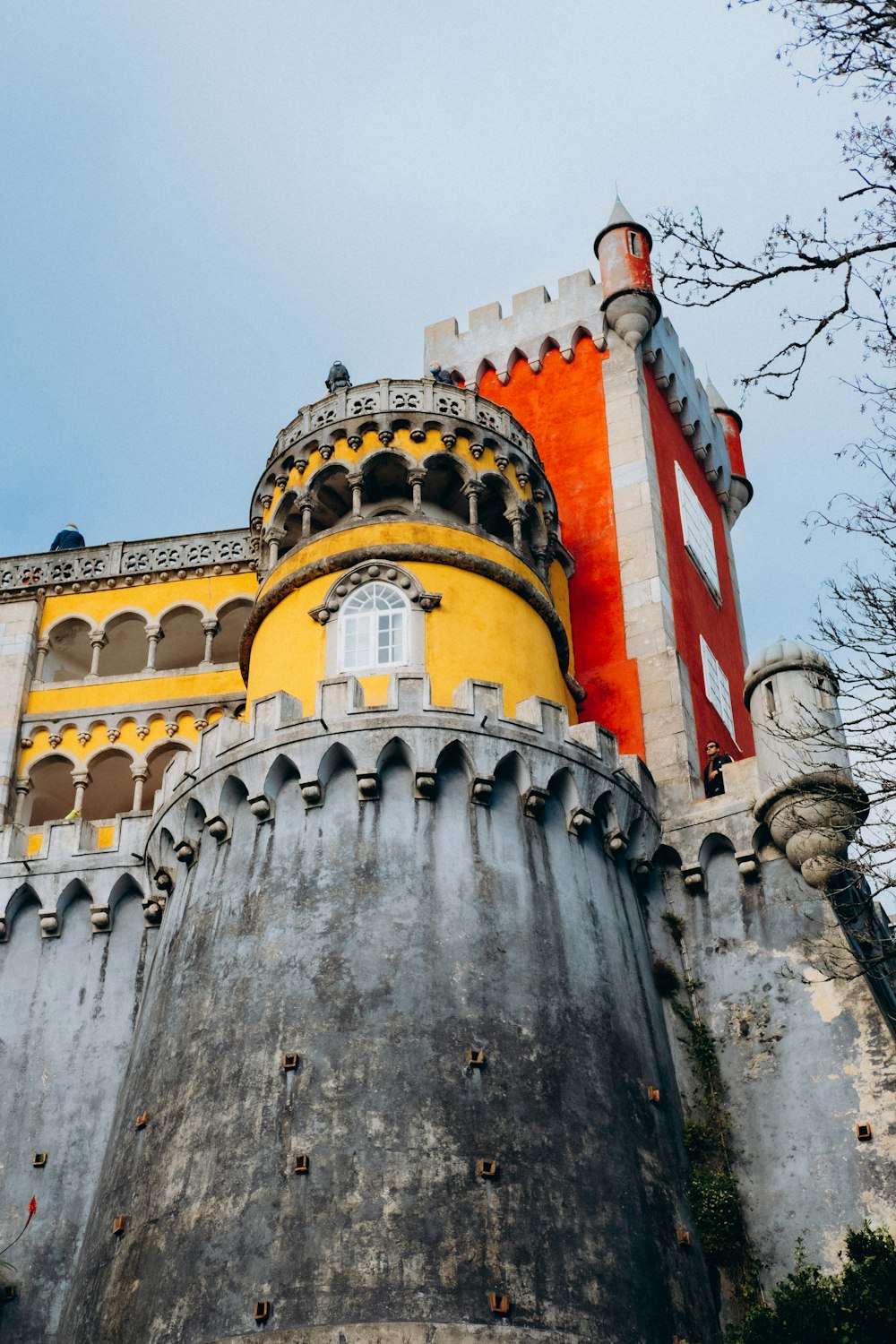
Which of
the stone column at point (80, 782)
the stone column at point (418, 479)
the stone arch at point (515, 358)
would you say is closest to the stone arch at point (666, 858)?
the stone column at point (418, 479)

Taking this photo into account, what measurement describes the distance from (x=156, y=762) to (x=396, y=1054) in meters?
14.4

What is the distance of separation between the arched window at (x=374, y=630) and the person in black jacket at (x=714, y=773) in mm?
5953

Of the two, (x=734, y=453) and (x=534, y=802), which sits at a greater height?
(x=734, y=453)

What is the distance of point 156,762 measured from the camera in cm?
3344

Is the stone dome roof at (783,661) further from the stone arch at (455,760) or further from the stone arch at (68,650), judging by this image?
the stone arch at (68,650)

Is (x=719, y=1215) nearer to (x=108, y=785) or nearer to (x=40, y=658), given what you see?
(x=108, y=785)

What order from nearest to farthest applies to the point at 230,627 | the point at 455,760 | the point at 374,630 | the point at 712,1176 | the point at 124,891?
1. the point at 712,1176
2. the point at 455,760
3. the point at 374,630
4. the point at 124,891
5. the point at 230,627

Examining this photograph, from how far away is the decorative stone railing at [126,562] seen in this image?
3581 cm

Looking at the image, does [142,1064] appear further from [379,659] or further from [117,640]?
[117,640]

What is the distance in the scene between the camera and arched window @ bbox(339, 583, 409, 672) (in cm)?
2592

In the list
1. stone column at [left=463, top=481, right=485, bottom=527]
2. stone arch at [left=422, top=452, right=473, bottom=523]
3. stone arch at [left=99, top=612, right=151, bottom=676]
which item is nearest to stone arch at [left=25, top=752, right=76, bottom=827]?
stone arch at [left=99, top=612, right=151, bottom=676]

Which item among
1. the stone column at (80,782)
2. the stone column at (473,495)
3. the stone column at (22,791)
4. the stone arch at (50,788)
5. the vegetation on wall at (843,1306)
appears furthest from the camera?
the stone arch at (50,788)

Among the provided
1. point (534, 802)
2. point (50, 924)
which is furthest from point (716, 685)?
point (50, 924)

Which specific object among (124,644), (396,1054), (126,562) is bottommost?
(396,1054)
